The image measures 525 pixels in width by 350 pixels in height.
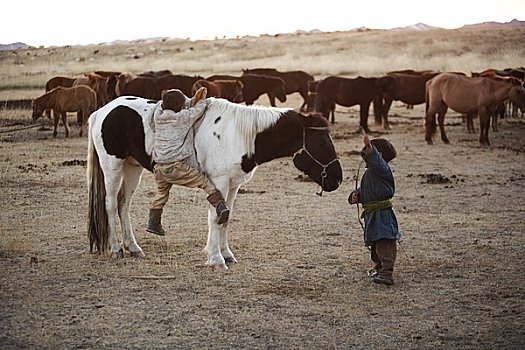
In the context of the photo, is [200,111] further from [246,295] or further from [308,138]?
[246,295]

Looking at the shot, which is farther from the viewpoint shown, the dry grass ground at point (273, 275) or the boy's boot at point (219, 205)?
the boy's boot at point (219, 205)

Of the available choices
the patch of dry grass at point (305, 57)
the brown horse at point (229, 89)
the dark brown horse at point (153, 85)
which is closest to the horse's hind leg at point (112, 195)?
the brown horse at point (229, 89)

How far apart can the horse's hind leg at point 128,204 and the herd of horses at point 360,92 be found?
11.1 m

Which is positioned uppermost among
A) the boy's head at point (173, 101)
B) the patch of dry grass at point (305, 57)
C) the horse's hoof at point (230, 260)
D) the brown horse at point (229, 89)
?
the patch of dry grass at point (305, 57)

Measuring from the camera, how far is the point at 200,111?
7027mm

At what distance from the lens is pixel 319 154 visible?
7082mm

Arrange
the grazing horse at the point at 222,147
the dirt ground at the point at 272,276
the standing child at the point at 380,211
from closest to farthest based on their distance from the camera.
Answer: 1. the dirt ground at the point at 272,276
2. the standing child at the point at 380,211
3. the grazing horse at the point at 222,147

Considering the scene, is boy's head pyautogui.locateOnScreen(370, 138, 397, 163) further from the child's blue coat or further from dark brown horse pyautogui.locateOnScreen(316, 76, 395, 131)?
dark brown horse pyautogui.locateOnScreen(316, 76, 395, 131)

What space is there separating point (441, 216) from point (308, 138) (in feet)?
10.6

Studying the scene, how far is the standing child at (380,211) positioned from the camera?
6543 mm

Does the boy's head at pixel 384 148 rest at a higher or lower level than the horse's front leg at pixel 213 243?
higher

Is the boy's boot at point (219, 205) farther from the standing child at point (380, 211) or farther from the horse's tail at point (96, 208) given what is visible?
the horse's tail at point (96, 208)

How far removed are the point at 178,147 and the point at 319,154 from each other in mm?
1330

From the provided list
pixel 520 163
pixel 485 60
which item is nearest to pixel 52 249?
pixel 520 163
